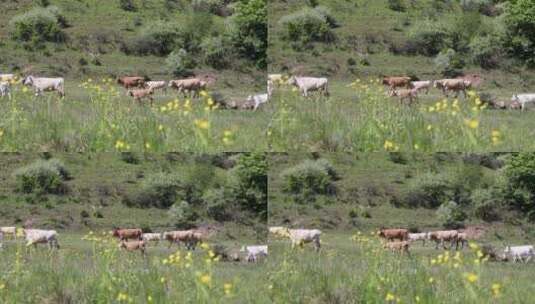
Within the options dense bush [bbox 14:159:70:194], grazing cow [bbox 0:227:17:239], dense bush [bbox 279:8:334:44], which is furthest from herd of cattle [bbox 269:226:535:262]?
grazing cow [bbox 0:227:17:239]

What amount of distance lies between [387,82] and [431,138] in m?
0.76

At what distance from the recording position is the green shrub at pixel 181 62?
9859 millimetres

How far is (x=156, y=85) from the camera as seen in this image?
9820 millimetres

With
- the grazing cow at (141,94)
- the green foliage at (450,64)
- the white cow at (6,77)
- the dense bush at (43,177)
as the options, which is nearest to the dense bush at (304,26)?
the green foliage at (450,64)

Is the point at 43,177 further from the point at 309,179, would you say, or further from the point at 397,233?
the point at 397,233

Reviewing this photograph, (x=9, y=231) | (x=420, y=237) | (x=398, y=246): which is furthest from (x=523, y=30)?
(x=9, y=231)

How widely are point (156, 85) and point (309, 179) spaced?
1.76 m

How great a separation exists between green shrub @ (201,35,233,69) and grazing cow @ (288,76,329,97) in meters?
0.66

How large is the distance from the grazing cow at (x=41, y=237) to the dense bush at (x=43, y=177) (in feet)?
1.27

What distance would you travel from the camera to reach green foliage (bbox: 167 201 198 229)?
9633 mm

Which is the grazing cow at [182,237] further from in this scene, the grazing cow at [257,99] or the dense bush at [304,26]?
the dense bush at [304,26]

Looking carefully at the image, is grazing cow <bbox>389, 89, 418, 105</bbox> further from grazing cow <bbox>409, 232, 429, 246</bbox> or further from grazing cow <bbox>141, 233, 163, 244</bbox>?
grazing cow <bbox>141, 233, 163, 244</bbox>

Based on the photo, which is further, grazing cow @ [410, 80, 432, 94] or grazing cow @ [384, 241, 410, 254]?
grazing cow @ [410, 80, 432, 94]

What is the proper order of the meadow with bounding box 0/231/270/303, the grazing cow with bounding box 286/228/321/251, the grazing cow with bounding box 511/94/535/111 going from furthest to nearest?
the grazing cow with bounding box 511/94/535/111
the grazing cow with bounding box 286/228/321/251
the meadow with bounding box 0/231/270/303
